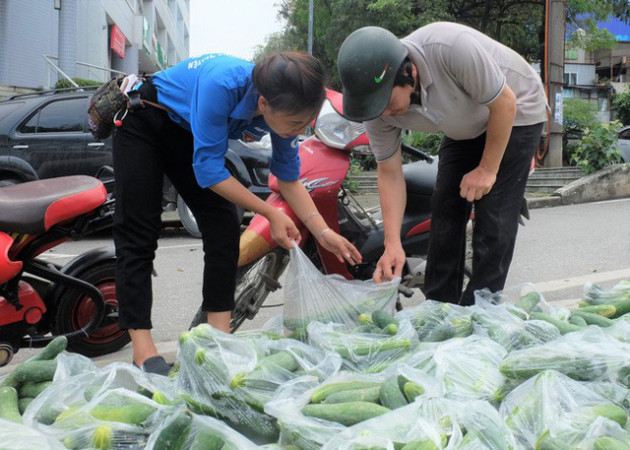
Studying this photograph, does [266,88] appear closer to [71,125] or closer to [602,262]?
[602,262]

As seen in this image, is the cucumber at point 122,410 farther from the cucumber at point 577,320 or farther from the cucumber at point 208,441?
the cucumber at point 577,320

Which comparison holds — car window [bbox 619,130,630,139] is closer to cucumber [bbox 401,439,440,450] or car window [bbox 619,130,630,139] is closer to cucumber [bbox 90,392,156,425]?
cucumber [bbox 401,439,440,450]

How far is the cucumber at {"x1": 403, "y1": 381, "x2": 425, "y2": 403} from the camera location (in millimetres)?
1868

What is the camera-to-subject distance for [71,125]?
8211 mm

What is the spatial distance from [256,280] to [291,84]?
1.42m

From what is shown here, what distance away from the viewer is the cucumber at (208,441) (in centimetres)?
170

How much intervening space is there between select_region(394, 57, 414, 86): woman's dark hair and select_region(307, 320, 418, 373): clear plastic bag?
944mm

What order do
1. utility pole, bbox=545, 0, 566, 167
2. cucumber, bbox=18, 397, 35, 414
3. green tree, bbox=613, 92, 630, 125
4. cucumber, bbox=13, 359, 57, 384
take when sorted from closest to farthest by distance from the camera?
cucumber, bbox=18, 397, 35, 414, cucumber, bbox=13, 359, 57, 384, utility pole, bbox=545, 0, 566, 167, green tree, bbox=613, 92, 630, 125

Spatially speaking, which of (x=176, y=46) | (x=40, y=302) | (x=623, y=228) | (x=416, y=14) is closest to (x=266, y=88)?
(x=40, y=302)

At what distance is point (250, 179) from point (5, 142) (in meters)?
2.95

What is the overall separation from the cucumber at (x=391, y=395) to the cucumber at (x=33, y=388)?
3.54ft

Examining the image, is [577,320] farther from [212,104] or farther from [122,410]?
[122,410]

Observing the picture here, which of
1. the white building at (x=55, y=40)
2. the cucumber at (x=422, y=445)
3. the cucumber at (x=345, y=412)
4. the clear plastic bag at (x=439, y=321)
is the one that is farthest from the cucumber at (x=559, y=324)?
the white building at (x=55, y=40)

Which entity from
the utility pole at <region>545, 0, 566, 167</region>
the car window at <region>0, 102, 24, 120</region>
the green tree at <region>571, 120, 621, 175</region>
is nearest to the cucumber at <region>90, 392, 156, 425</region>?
the car window at <region>0, 102, 24, 120</region>
